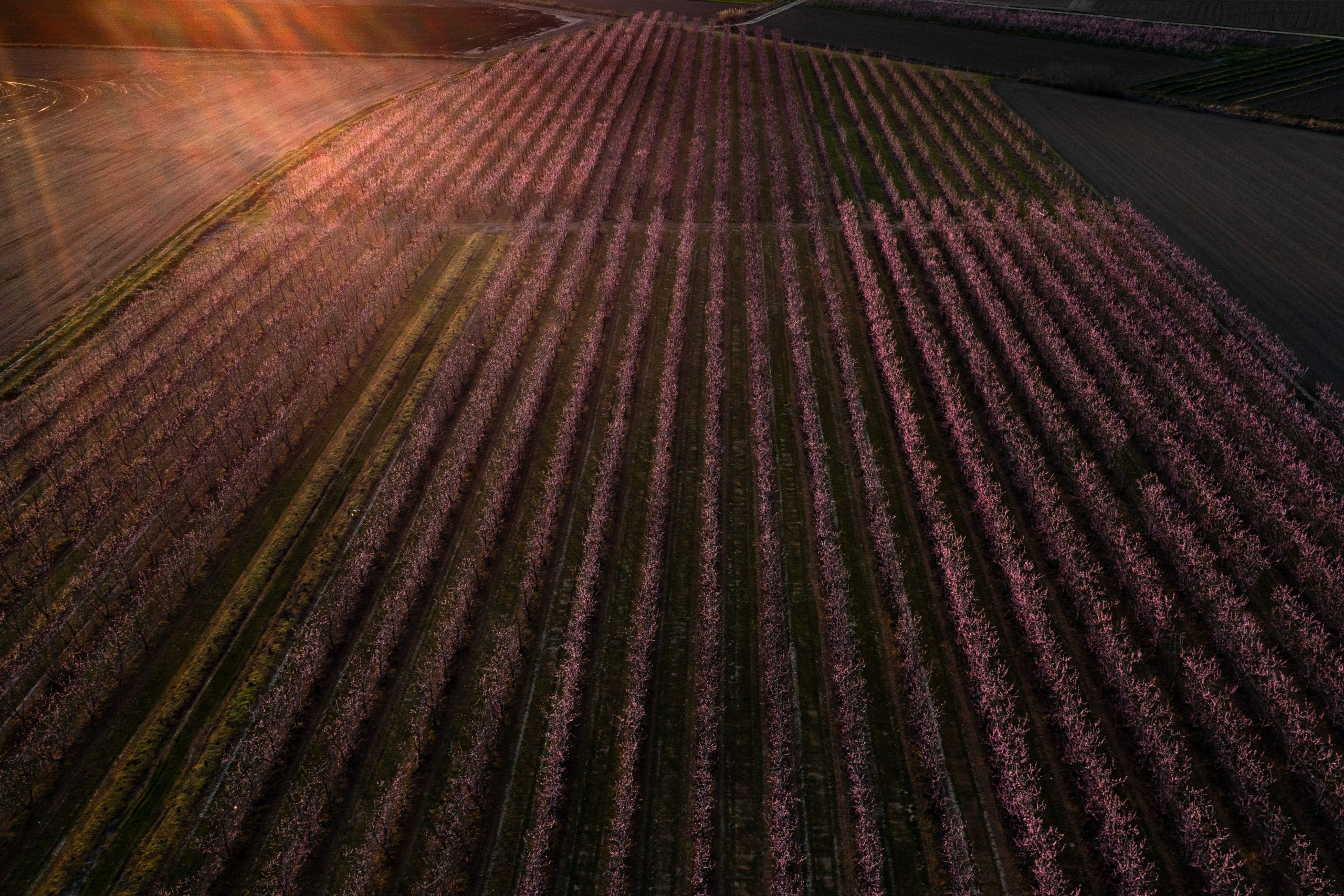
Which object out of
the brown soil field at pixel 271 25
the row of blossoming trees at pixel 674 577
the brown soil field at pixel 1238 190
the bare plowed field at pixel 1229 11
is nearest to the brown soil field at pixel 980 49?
the brown soil field at pixel 1238 190

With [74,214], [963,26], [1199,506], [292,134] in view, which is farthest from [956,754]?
[963,26]

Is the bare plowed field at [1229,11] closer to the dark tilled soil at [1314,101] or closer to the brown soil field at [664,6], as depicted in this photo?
the dark tilled soil at [1314,101]

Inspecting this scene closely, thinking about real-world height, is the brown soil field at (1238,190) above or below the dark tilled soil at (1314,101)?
below

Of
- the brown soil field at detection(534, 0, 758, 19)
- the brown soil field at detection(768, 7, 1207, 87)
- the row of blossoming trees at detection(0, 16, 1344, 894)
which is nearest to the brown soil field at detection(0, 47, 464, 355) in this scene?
the row of blossoming trees at detection(0, 16, 1344, 894)

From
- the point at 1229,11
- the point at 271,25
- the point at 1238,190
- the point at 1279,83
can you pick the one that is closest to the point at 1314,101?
the point at 1279,83

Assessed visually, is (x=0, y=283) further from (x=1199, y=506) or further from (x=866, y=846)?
(x=1199, y=506)
